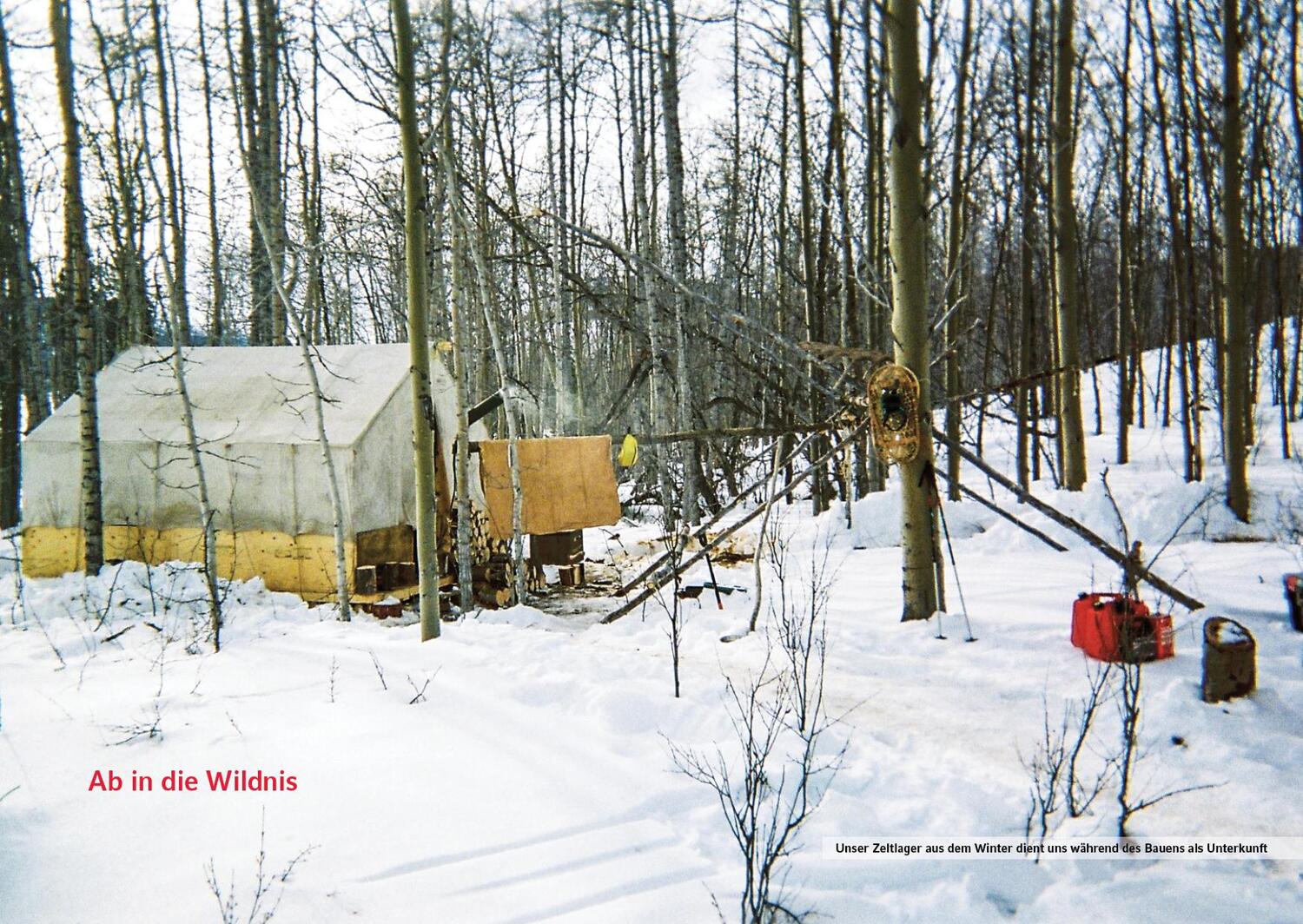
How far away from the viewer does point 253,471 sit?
33.7 feet

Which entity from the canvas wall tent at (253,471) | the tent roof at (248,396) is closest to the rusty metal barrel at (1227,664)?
the canvas wall tent at (253,471)

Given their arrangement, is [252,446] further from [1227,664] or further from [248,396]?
[1227,664]

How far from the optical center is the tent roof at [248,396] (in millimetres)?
10398

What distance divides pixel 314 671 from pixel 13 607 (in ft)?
20.4

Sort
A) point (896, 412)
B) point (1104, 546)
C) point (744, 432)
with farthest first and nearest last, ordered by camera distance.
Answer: point (744, 432) < point (896, 412) < point (1104, 546)

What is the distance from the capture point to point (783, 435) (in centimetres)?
727

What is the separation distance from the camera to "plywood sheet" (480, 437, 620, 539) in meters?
9.70

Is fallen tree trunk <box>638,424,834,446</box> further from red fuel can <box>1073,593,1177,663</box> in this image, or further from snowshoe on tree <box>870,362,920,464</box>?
red fuel can <box>1073,593,1177,663</box>

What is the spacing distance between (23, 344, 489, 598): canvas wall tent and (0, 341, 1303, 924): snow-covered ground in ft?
10.9

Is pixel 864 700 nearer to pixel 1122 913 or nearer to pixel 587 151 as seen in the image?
pixel 1122 913

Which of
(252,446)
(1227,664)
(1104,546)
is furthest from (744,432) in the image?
(252,446)

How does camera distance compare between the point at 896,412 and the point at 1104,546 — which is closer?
the point at 1104,546

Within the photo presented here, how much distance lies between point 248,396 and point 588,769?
974cm
